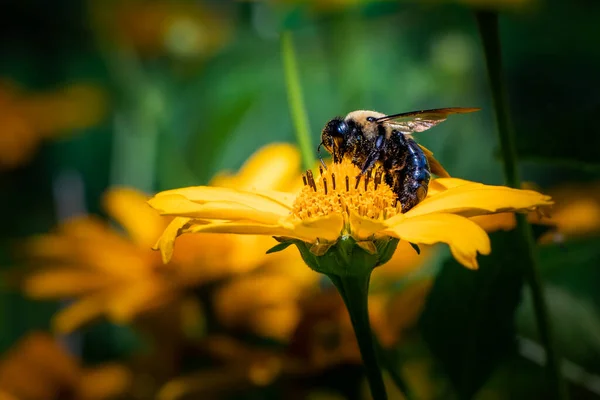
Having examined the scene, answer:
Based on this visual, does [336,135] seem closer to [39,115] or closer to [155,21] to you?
[39,115]

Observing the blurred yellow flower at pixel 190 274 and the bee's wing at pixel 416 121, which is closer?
the bee's wing at pixel 416 121

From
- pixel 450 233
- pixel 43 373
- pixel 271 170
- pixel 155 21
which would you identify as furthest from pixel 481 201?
pixel 155 21

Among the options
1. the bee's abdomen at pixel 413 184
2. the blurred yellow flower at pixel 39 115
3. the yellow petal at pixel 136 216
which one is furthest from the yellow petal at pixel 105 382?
the blurred yellow flower at pixel 39 115

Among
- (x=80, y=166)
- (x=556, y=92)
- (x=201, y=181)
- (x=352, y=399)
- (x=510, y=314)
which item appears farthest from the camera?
(x=80, y=166)

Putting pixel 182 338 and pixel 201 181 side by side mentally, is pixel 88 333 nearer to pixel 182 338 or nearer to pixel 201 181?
pixel 201 181

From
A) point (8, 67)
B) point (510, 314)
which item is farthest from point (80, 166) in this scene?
point (510, 314)

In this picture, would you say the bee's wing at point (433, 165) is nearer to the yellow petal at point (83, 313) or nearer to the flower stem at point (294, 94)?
the flower stem at point (294, 94)

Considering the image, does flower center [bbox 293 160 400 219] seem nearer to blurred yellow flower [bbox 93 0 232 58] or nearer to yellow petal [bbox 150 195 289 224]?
yellow petal [bbox 150 195 289 224]
